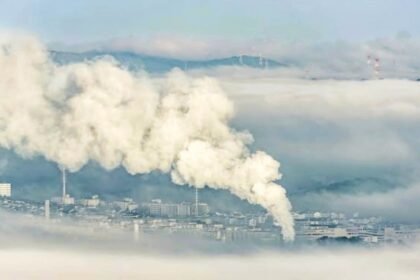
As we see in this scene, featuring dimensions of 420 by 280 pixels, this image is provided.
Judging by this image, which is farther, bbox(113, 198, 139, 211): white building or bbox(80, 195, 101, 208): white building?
bbox(80, 195, 101, 208): white building

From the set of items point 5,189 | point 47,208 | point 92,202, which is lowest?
point 47,208

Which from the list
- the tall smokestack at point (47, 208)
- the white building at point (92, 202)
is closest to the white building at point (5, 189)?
the tall smokestack at point (47, 208)

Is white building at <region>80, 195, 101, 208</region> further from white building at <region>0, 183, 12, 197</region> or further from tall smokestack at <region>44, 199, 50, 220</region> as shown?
white building at <region>0, 183, 12, 197</region>

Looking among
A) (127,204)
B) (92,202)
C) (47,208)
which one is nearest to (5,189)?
(47,208)

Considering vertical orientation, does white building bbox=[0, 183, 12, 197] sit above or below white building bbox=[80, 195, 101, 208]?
above

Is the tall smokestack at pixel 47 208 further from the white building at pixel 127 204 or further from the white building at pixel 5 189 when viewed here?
the white building at pixel 127 204

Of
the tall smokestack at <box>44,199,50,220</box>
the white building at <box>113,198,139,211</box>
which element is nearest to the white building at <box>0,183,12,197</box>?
the tall smokestack at <box>44,199,50,220</box>

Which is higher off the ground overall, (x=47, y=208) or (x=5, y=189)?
(x=5, y=189)

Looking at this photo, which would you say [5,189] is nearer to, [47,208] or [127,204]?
[47,208]

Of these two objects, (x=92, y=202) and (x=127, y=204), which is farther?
(x=92, y=202)
